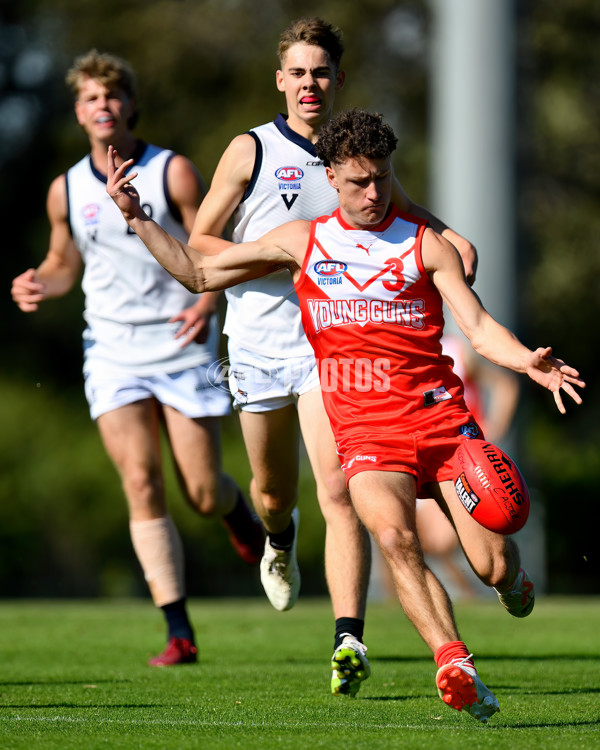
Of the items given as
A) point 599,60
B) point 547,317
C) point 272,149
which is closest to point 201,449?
point 272,149

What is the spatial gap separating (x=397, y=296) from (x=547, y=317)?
69.3 feet

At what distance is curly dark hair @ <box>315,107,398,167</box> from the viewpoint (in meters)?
5.65

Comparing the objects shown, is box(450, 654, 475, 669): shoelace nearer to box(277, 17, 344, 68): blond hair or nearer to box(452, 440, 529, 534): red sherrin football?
box(452, 440, 529, 534): red sherrin football

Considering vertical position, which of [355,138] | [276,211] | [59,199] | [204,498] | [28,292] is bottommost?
[204,498]

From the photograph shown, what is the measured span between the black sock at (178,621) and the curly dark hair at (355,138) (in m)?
2.89

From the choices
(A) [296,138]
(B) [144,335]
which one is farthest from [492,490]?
(B) [144,335]

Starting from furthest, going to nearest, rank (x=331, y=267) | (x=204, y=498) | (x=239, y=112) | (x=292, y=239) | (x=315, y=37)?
(x=239, y=112) < (x=204, y=498) < (x=315, y=37) < (x=292, y=239) < (x=331, y=267)

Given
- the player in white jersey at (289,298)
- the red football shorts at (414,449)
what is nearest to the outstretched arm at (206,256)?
the player in white jersey at (289,298)

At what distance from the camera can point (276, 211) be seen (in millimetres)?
6641

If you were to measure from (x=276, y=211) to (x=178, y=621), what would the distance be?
2389 millimetres

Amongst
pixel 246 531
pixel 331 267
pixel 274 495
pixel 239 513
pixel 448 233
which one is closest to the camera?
pixel 331 267

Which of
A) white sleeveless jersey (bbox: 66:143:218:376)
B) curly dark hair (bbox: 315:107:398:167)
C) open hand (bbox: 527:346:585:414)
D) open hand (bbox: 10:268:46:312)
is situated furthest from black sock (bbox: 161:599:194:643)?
open hand (bbox: 527:346:585:414)

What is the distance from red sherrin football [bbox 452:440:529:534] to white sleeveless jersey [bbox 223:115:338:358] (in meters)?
1.52

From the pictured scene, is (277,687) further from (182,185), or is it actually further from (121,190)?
(182,185)
